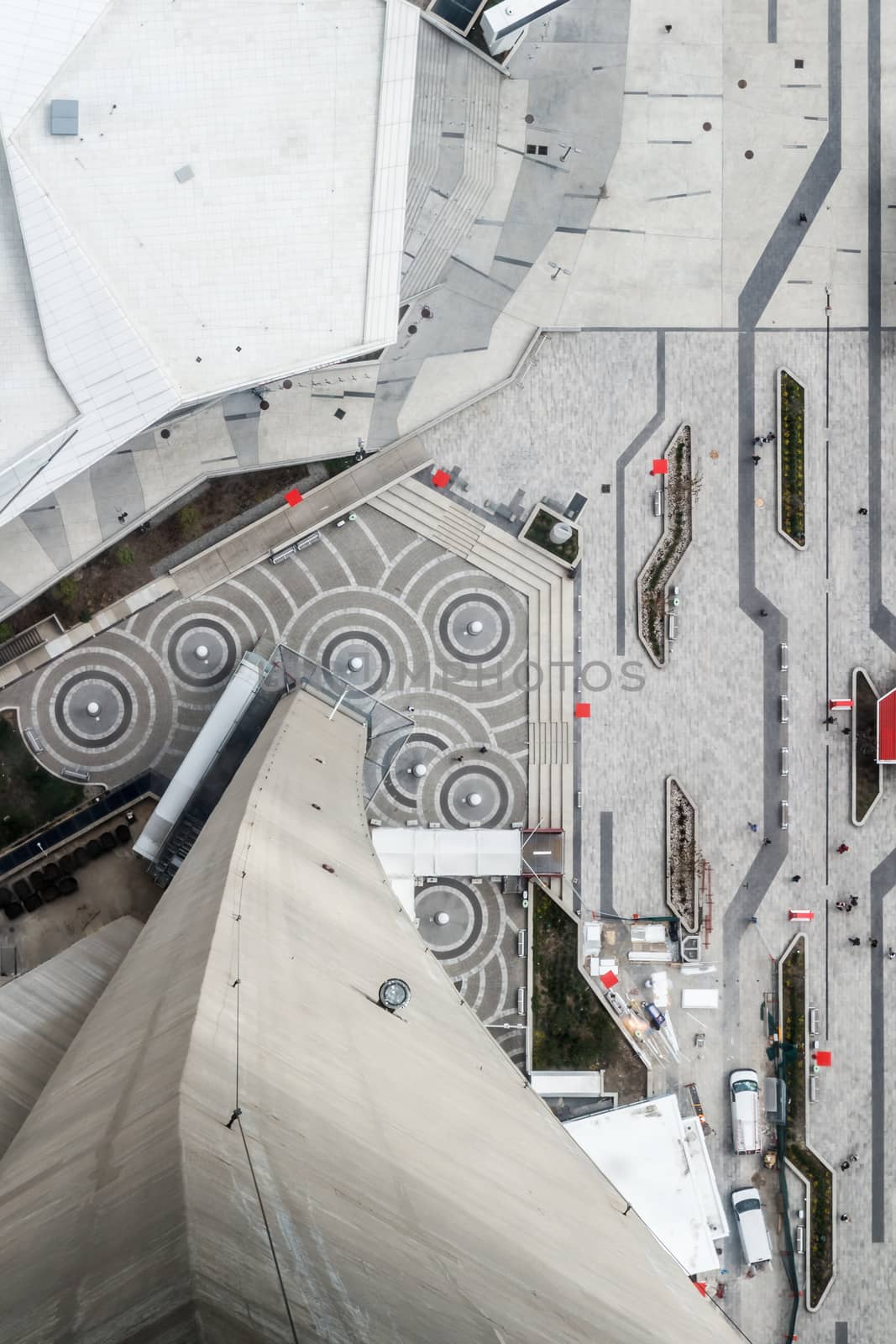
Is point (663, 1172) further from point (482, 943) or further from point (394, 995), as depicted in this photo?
point (394, 995)

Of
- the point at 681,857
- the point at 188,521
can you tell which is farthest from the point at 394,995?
the point at 188,521

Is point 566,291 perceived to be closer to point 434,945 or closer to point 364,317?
point 364,317

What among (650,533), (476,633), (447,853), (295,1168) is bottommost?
(447,853)

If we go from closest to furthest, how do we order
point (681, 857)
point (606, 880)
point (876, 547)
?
point (606, 880), point (681, 857), point (876, 547)

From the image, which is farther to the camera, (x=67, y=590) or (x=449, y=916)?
(x=449, y=916)

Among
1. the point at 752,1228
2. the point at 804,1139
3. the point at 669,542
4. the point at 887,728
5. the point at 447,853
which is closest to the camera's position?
the point at 447,853

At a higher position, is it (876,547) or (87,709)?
(876,547)
